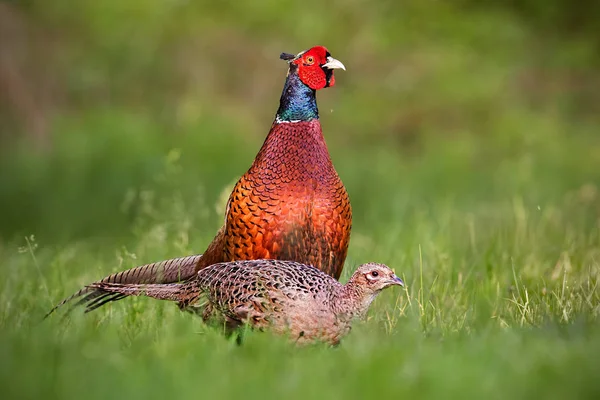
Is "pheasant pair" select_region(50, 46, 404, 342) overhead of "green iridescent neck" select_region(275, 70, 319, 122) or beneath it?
beneath

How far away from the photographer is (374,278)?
4.44m

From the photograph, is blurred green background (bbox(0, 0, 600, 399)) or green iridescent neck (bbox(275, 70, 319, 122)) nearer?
blurred green background (bbox(0, 0, 600, 399))

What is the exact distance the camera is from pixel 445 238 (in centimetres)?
685

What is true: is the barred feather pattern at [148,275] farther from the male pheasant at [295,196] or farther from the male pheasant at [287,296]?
the male pheasant at [287,296]

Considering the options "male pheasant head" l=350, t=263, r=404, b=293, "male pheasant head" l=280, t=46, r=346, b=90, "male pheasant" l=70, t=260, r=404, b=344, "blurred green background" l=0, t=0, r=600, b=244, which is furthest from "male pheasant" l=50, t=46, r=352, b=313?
"blurred green background" l=0, t=0, r=600, b=244

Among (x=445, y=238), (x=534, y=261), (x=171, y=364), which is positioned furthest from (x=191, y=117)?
(x=171, y=364)

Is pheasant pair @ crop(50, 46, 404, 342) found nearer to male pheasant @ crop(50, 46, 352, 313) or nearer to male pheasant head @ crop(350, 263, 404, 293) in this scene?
male pheasant @ crop(50, 46, 352, 313)

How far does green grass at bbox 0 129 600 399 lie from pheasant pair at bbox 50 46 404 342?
1.37ft

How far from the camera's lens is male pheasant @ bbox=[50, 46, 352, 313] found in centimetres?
482

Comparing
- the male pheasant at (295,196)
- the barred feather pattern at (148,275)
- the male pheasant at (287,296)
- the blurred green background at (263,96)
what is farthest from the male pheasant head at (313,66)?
the blurred green background at (263,96)

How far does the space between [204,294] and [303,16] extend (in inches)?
330

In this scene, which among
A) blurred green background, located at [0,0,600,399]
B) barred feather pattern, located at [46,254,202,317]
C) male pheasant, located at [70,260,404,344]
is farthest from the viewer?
barred feather pattern, located at [46,254,202,317]

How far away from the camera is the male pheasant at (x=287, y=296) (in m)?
4.20

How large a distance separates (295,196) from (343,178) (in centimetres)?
585
